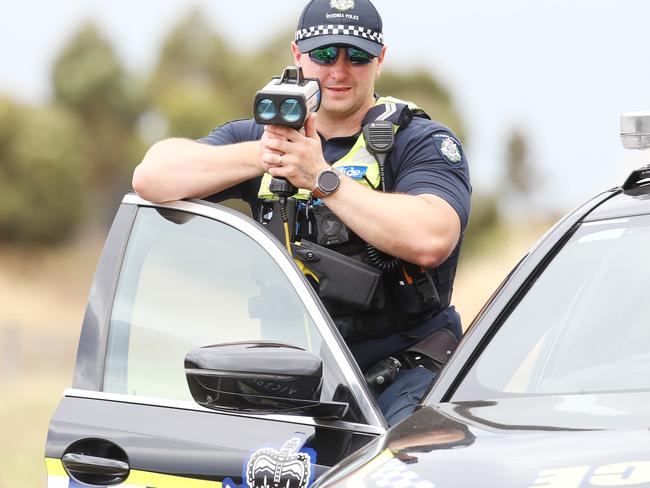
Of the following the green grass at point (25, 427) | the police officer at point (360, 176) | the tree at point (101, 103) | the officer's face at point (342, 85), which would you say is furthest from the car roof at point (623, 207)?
the tree at point (101, 103)

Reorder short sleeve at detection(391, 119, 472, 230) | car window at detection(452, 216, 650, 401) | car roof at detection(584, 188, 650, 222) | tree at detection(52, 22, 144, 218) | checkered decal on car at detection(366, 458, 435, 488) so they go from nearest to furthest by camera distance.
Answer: checkered decal on car at detection(366, 458, 435, 488)
car window at detection(452, 216, 650, 401)
car roof at detection(584, 188, 650, 222)
short sleeve at detection(391, 119, 472, 230)
tree at detection(52, 22, 144, 218)

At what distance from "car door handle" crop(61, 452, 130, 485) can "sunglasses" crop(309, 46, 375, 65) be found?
1.38 m

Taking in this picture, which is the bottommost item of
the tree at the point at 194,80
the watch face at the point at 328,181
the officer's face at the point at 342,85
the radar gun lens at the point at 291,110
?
the watch face at the point at 328,181

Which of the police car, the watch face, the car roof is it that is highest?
the watch face

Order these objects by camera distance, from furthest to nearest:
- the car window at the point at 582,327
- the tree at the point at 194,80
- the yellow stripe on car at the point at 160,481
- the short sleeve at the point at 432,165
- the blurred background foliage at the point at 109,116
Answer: the tree at the point at 194,80
the blurred background foliage at the point at 109,116
the short sleeve at the point at 432,165
the yellow stripe on car at the point at 160,481
the car window at the point at 582,327

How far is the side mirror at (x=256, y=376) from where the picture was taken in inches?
109

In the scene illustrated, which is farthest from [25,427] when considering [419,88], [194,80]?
[194,80]

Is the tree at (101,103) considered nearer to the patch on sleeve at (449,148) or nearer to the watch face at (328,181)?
the patch on sleeve at (449,148)

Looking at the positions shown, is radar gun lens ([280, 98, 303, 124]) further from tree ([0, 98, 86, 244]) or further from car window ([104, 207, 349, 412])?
tree ([0, 98, 86, 244])

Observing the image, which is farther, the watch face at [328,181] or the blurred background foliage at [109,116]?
the blurred background foliage at [109,116]

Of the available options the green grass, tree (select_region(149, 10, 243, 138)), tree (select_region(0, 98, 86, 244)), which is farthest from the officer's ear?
tree (select_region(149, 10, 243, 138))

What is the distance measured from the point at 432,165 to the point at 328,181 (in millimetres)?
347

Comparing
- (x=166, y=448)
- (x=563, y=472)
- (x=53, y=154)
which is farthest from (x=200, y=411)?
(x=53, y=154)

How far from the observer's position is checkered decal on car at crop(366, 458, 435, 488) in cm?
230
